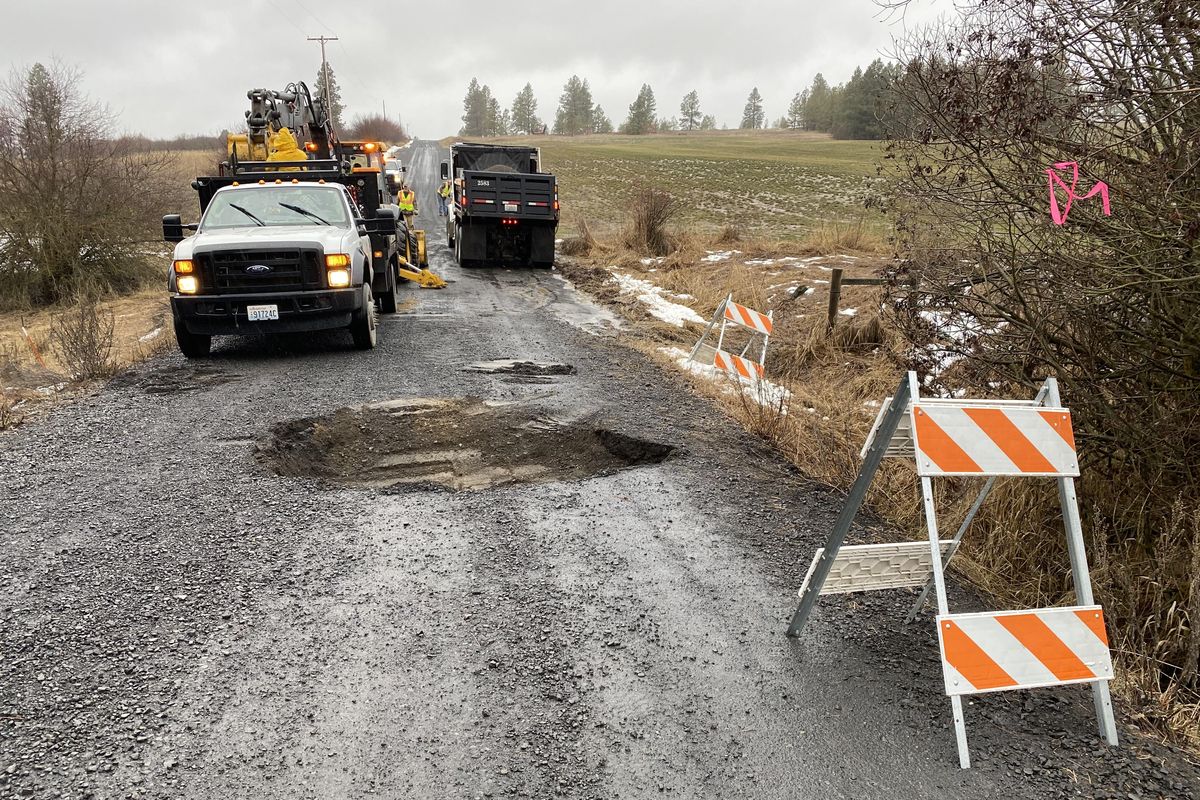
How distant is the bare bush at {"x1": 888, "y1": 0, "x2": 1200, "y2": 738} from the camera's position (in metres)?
3.45

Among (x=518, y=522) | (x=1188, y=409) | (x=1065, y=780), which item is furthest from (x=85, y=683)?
(x=1188, y=409)

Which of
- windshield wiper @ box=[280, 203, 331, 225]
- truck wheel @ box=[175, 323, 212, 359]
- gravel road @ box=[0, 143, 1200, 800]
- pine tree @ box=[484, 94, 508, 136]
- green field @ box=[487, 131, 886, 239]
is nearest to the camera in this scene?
gravel road @ box=[0, 143, 1200, 800]

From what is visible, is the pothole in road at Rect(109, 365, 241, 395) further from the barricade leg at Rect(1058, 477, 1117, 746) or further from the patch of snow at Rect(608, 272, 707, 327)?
the barricade leg at Rect(1058, 477, 1117, 746)

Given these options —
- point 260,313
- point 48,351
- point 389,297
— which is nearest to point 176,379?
point 260,313

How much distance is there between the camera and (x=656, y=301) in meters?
13.7

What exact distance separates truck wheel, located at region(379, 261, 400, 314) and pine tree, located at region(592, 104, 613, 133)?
136980 mm

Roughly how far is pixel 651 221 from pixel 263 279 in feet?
41.4

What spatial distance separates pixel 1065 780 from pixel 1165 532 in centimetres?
176

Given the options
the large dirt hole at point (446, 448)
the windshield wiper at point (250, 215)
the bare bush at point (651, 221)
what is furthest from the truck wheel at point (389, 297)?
the bare bush at point (651, 221)

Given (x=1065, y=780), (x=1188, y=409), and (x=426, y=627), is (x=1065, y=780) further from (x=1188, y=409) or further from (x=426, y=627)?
(x=426, y=627)

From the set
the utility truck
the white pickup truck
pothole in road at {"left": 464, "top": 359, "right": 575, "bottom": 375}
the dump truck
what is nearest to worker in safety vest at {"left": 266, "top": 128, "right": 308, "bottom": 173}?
the utility truck

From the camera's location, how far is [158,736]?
2.63m

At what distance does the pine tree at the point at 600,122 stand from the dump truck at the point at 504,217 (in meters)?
130

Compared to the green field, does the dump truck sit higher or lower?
lower
